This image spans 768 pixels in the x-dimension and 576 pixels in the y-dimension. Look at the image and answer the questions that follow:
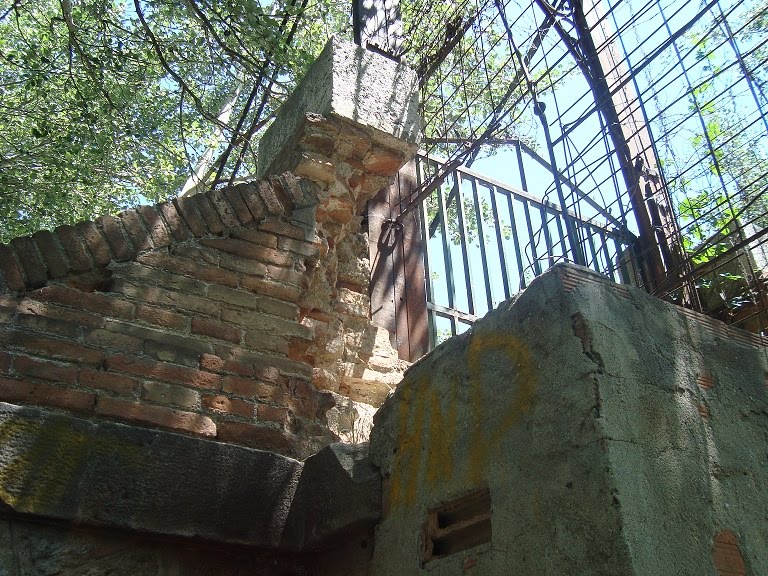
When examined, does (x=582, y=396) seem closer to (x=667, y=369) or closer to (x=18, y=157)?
(x=667, y=369)

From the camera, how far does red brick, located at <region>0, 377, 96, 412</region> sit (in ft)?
7.38

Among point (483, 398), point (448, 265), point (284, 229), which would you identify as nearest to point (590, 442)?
point (483, 398)

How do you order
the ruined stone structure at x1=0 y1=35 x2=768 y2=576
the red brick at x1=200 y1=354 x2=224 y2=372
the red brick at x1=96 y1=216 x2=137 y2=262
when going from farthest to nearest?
the red brick at x1=96 y1=216 x2=137 y2=262
the red brick at x1=200 y1=354 x2=224 y2=372
the ruined stone structure at x1=0 y1=35 x2=768 y2=576

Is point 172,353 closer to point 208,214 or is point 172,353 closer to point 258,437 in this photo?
point 258,437

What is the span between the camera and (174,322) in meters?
2.64

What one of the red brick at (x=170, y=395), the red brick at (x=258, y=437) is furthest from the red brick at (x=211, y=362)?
the red brick at (x=258, y=437)

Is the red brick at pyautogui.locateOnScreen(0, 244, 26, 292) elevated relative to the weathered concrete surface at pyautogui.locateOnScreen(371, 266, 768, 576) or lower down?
elevated

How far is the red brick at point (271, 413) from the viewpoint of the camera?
262 cm

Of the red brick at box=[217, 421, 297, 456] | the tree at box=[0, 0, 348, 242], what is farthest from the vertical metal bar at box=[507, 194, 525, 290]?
the tree at box=[0, 0, 348, 242]

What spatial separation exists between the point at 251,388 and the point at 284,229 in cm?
76

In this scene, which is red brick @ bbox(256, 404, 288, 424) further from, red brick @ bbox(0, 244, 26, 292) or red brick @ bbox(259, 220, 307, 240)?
red brick @ bbox(0, 244, 26, 292)

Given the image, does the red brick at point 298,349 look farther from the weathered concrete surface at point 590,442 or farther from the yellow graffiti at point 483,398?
the yellow graffiti at point 483,398

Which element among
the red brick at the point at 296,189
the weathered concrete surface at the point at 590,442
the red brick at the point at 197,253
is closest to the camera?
the weathered concrete surface at the point at 590,442

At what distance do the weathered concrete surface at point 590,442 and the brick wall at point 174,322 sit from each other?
0.60 metres
